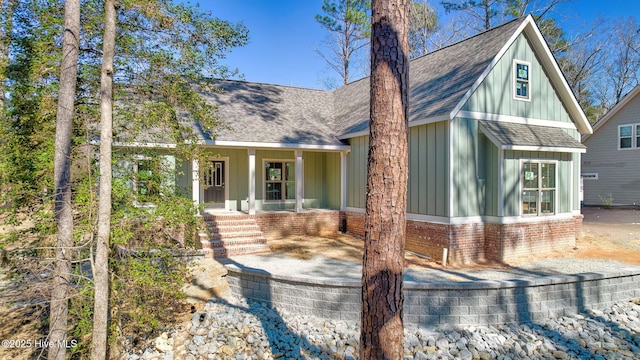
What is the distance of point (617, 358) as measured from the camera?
550 centimetres

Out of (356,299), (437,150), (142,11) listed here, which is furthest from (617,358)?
(142,11)

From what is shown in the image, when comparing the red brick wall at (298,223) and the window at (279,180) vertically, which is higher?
the window at (279,180)

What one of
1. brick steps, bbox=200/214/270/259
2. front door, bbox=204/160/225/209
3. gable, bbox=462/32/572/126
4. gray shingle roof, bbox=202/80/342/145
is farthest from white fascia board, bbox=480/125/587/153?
front door, bbox=204/160/225/209

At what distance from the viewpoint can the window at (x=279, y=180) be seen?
43.6 ft

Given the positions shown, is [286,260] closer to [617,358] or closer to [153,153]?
[153,153]

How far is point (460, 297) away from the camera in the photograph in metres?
6.19

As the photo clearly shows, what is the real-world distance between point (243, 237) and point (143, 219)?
185 inches

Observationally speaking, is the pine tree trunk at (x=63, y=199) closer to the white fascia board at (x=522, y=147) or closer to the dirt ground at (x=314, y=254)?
the dirt ground at (x=314, y=254)

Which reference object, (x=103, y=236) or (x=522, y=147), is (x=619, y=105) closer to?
(x=522, y=147)

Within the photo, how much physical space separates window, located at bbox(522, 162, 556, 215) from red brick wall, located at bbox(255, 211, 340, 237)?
5705mm

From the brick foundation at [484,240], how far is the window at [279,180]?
5107mm

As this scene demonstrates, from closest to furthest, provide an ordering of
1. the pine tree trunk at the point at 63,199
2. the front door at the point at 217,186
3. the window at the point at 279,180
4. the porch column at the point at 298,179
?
the pine tree trunk at the point at 63,199, the porch column at the point at 298,179, the front door at the point at 217,186, the window at the point at 279,180

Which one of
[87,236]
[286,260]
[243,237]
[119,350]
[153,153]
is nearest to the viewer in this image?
[87,236]

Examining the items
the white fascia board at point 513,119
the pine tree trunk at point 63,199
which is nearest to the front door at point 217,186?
the pine tree trunk at point 63,199
